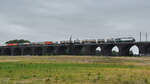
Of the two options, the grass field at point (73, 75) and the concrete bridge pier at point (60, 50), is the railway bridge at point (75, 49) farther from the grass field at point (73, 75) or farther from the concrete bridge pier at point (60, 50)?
the grass field at point (73, 75)

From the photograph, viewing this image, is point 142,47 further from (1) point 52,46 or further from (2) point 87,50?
(1) point 52,46

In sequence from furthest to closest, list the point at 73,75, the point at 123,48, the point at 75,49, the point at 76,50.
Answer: the point at 76,50 < the point at 75,49 < the point at 123,48 < the point at 73,75

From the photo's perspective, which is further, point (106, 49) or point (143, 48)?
point (106, 49)

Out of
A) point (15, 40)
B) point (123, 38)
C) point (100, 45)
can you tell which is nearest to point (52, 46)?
point (100, 45)

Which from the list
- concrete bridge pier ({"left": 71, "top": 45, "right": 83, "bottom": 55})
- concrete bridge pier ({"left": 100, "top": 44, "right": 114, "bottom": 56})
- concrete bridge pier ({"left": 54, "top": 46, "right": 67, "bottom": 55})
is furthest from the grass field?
concrete bridge pier ({"left": 54, "top": 46, "right": 67, "bottom": 55})

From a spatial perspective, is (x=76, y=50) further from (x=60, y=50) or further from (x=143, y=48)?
(x=143, y=48)

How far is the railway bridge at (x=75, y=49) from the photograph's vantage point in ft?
247

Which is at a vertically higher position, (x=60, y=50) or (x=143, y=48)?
(x=143, y=48)

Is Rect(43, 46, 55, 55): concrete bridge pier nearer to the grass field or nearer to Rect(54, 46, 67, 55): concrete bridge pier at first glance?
Rect(54, 46, 67, 55): concrete bridge pier

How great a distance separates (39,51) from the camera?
10931cm

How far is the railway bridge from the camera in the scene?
75137 millimetres

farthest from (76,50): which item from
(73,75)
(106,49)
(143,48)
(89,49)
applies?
(73,75)

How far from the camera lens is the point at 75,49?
92.1 m

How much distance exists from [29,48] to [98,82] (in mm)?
101322
